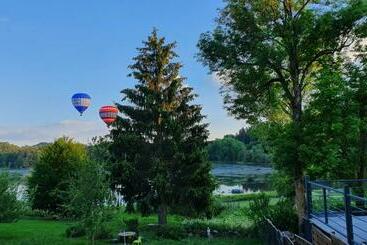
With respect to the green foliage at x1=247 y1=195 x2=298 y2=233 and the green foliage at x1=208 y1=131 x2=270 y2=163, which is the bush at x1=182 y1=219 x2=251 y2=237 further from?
the green foliage at x1=208 y1=131 x2=270 y2=163

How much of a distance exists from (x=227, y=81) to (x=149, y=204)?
9.17 m

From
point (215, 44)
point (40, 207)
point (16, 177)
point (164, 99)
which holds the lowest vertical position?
point (40, 207)

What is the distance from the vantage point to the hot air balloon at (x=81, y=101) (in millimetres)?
32594

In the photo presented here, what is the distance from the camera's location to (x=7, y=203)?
2262 cm

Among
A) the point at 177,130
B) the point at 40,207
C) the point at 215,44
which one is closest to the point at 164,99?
the point at 177,130

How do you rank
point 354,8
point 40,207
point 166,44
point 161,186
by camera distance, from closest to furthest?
point 354,8 → point 161,186 → point 166,44 → point 40,207

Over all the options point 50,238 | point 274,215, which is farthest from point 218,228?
point 50,238

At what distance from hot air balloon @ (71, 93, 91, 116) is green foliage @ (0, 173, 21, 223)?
10.1m

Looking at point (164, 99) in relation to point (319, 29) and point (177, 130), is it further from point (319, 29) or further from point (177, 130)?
point (319, 29)

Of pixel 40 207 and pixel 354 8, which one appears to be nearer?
pixel 354 8

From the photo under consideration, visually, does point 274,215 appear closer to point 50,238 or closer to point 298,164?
point 298,164

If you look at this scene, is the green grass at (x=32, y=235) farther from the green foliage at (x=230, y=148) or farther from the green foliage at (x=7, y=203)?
the green foliage at (x=230, y=148)

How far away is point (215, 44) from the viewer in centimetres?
2339

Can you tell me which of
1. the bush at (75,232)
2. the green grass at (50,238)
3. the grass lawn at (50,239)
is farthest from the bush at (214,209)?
the bush at (75,232)
